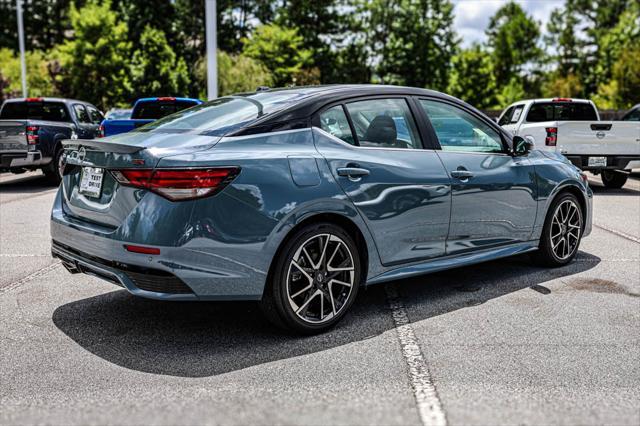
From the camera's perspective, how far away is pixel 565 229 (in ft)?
21.0

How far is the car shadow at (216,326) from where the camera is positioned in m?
3.98

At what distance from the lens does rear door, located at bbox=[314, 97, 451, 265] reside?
448 centimetres

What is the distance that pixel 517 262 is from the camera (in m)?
6.68

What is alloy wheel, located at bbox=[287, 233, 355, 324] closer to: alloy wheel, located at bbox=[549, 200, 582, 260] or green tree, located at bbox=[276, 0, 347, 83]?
alloy wheel, located at bbox=[549, 200, 582, 260]

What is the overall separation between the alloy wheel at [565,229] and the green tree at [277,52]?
42.4 meters

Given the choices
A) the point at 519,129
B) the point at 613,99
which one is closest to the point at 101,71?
the point at 519,129

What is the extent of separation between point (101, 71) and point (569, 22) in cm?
5040

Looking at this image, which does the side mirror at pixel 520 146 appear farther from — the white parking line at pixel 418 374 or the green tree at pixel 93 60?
the green tree at pixel 93 60

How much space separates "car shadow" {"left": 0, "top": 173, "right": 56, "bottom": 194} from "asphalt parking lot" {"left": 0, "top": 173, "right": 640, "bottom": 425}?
7.77m

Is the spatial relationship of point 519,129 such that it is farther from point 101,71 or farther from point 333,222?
point 101,71

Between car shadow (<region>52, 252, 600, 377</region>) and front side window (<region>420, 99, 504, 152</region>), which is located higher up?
front side window (<region>420, 99, 504, 152</region>)

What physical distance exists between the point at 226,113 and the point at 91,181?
994 millimetres

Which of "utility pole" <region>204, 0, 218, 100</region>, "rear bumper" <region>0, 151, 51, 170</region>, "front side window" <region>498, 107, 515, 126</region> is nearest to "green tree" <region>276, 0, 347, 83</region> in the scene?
"utility pole" <region>204, 0, 218, 100</region>

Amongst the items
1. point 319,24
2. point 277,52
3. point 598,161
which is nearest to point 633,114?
point 598,161
